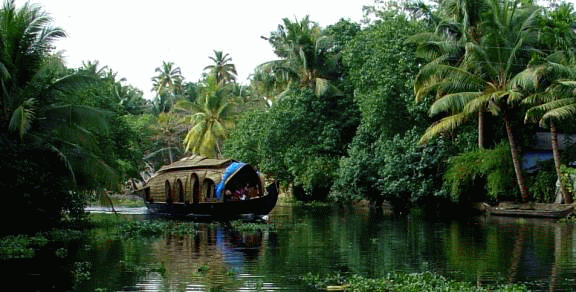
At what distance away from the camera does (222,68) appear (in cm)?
6588

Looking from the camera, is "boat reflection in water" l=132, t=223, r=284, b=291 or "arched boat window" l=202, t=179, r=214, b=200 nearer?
"boat reflection in water" l=132, t=223, r=284, b=291

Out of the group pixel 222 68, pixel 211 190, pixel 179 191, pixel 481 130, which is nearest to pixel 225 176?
pixel 211 190

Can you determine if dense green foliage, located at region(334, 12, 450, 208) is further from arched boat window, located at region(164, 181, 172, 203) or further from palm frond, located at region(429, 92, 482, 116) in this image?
arched boat window, located at region(164, 181, 172, 203)

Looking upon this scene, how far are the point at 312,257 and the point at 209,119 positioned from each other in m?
35.0

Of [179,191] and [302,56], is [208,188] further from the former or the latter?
[302,56]

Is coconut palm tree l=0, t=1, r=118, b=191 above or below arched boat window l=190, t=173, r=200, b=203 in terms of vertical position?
above

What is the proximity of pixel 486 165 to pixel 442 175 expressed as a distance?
9.63 ft

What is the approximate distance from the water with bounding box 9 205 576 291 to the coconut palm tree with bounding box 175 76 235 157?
25519 mm

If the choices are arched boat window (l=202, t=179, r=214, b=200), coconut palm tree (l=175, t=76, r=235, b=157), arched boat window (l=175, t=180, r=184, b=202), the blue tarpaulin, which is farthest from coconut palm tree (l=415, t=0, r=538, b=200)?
coconut palm tree (l=175, t=76, r=235, b=157)

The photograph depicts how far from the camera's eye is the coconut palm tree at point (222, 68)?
65.6m

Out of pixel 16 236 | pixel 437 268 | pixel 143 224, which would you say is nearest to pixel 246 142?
pixel 143 224

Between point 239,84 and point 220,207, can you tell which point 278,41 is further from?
point 239,84

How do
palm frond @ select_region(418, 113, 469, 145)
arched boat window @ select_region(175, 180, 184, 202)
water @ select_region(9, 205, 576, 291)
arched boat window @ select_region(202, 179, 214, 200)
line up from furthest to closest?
arched boat window @ select_region(175, 180, 184, 202), palm frond @ select_region(418, 113, 469, 145), arched boat window @ select_region(202, 179, 214, 200), water @ select_region(9, 205, 576, 291)

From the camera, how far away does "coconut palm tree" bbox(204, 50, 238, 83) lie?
6556 cm
